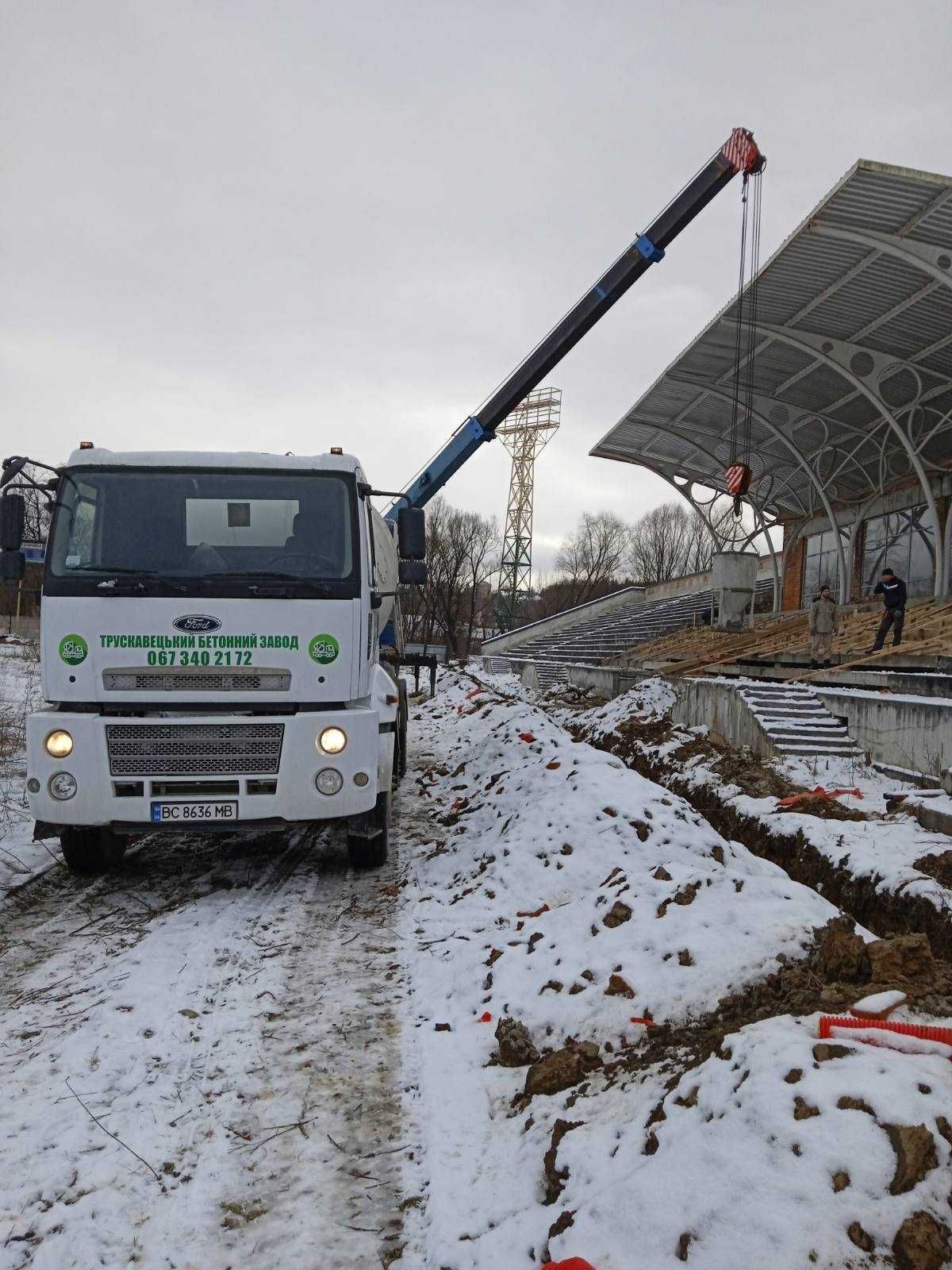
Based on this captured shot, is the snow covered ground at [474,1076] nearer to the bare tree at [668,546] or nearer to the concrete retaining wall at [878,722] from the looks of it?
the concrete retaining wall at [878,722]

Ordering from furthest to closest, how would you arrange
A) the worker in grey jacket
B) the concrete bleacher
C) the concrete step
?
the concrete bleacher, the worker in grey jacket, the concrete step

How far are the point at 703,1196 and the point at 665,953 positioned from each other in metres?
1.84

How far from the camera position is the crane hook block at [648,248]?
47.4 ft

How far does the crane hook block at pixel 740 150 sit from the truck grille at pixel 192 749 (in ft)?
44.4

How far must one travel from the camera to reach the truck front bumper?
5.99 m

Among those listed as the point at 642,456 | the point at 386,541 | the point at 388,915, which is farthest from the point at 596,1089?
the point at 642,456

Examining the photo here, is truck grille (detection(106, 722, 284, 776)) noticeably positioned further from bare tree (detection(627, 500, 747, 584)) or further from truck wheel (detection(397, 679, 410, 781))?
bare tree (detection(627, 500, 747, 584))

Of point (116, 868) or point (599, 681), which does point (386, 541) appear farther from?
point (599, 681)

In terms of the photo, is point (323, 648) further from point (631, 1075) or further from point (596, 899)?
point (631, 1075)

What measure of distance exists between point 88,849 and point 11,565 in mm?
2395

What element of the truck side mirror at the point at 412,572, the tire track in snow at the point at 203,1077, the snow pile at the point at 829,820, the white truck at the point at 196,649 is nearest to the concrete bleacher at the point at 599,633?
the snow pile at the point at 829,820

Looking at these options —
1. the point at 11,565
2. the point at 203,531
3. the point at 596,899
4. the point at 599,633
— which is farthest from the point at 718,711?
the point at 599,633

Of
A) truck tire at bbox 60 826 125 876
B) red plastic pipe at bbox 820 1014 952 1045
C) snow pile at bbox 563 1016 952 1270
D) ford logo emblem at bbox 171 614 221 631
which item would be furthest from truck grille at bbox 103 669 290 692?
red plastic pipe at bbox 820 1014 952 1045

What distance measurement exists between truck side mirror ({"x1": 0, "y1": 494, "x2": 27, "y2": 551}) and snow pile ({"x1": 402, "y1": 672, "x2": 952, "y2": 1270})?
14.0 feet
